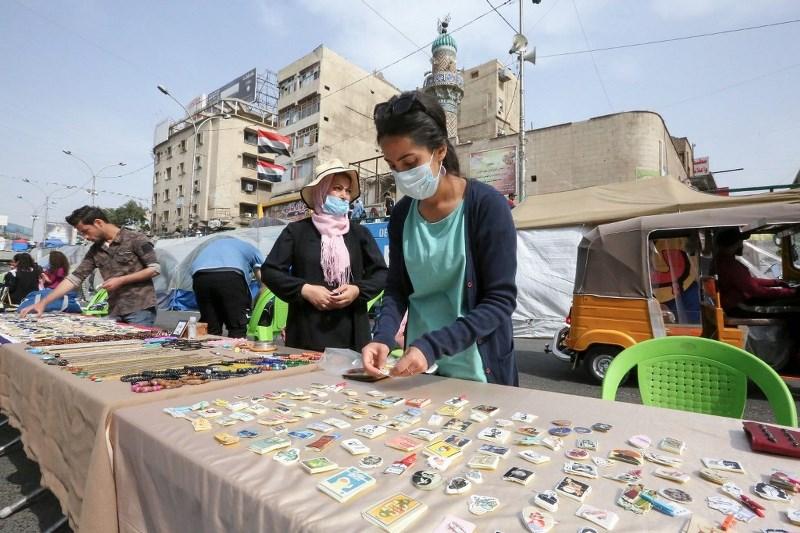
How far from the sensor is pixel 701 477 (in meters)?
0.78

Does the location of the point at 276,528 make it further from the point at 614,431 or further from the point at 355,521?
the point at 614,431

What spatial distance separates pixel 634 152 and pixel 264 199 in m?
32.3

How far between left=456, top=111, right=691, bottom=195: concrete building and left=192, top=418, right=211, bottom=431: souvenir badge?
1847 centimetres

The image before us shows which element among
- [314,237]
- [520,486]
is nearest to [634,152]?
[314,237]

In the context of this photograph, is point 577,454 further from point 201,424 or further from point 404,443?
point 201,424

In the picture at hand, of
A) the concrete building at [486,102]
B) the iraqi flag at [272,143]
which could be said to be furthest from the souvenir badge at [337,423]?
the concrete building at [486,102]

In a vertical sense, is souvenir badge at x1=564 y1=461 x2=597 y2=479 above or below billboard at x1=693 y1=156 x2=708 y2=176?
below

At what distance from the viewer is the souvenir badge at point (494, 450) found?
2.86 ft

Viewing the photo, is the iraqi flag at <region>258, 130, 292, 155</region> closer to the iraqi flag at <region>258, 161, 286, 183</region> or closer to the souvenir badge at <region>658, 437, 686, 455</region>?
the iraqi flag at <region>258, 161, 286, 183</region>

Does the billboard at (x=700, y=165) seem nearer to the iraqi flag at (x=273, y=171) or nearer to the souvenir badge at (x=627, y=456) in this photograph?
the iraqi flag at (x=273, y=171)

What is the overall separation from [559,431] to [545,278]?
26.1 ft

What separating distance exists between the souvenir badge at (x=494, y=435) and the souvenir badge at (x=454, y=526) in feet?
1.10

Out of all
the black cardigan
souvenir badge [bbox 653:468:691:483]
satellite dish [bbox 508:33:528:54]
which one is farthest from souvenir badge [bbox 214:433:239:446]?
satellite dish [bbox 508:33:528:54]

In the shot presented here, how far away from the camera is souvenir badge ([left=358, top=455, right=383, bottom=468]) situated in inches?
32.6
